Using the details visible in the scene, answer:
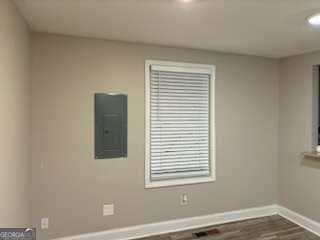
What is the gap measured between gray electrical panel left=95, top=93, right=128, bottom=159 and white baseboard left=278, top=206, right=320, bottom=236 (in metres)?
2.51

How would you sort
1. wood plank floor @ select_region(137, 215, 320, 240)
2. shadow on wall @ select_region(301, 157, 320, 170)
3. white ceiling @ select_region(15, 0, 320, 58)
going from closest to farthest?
1. white ceiling @ select_region(15, 0, 320, 58)
2. wood plank floor @ select_region(137, 215, 320, 240)
3. shadow on wall @ select_region(301, 157, 320, 170)

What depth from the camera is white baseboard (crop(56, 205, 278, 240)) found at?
2998 mm

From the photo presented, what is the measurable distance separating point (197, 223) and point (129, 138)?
1461 mm

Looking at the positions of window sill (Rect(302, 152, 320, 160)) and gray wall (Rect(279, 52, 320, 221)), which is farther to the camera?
gray wall (Rect(279, 52, 320, 221))

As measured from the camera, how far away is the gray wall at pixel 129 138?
109 inches

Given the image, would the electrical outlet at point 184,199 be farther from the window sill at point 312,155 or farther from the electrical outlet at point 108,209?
the window sill at point 312,155

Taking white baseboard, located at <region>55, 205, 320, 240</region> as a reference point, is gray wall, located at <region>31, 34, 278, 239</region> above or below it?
above

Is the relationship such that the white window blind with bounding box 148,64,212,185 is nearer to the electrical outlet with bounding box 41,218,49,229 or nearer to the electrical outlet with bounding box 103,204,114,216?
the electrical outlet with bounding box 103,204,114,216

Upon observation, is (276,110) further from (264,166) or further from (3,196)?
(3,196)

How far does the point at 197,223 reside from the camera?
341cm

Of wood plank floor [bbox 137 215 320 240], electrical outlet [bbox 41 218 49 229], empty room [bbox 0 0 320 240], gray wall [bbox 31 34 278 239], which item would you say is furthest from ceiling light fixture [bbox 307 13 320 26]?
electrical outlet [bbox 41 218 49 229]

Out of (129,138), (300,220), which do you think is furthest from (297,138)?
(129,138)

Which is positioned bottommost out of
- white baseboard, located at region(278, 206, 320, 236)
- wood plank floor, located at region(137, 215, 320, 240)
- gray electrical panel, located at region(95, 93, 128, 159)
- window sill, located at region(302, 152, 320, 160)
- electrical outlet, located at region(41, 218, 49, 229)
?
wood plank floor, located at region(137, 215, 320, 240)

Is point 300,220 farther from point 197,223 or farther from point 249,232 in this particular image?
point 197,223
